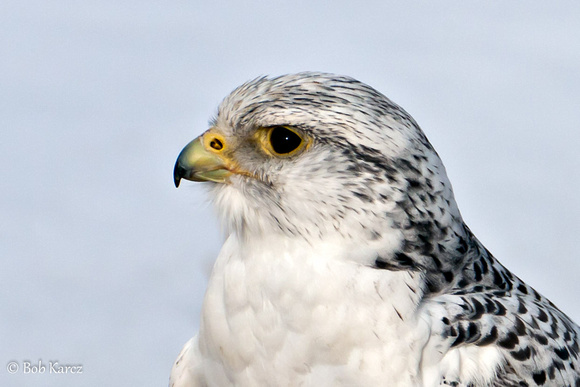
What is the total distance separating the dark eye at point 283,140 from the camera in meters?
3.26

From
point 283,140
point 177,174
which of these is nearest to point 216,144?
point 177,174

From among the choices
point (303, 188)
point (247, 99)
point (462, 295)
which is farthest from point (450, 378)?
point (247, 99)

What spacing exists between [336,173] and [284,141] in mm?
250

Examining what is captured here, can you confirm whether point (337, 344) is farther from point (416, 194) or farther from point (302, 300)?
point (416, 194)

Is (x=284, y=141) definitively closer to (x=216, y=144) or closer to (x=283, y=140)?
(x=283, y=140)

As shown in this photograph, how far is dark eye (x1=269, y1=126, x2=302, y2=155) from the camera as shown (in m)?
3.26

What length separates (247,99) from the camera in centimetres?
344

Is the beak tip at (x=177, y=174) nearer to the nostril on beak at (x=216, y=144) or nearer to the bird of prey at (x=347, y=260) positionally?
the bird of prey at (x=347, y=260)

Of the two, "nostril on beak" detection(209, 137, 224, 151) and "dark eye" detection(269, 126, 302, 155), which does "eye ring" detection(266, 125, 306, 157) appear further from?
"nostril on beak" detection(209, 137, 224, 151)

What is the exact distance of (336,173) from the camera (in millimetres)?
3203

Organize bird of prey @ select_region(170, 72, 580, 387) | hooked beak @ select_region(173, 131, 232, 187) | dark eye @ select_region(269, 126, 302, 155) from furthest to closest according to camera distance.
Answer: hooked beak @ select_region(173, 131, 232, 187) → dark eye @ select_region(269, 126, 302, 155) → bird of prey @ select_region(170, 72, 580, 387)

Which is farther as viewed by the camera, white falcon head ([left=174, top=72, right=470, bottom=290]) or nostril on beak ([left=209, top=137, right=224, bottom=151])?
nostril on beak ([left=209, top=137, right=224, bottom=151])

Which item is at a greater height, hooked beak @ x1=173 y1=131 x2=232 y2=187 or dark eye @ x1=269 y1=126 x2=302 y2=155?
dark eye @ x1=269 y1=126 x2=302 y2=155

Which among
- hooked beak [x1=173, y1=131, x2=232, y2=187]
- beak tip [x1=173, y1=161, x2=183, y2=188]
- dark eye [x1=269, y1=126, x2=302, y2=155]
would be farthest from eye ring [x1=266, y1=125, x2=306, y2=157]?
beak tip [x1=173, y1=161, x2=183, y2=188]
